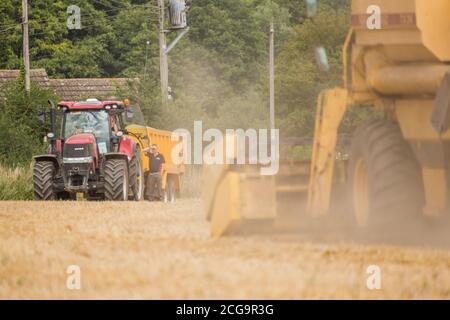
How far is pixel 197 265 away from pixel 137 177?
55.1 ft

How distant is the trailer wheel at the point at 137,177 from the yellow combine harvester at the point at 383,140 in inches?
490

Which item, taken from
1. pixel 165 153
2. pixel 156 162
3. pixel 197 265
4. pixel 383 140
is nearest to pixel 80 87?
pixel 165 153

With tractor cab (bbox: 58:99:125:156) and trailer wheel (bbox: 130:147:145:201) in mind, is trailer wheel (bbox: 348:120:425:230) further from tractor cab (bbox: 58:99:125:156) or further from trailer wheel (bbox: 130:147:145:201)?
tractor cab (bbox: 58:99:125:156)

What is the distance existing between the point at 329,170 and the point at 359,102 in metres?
0.84

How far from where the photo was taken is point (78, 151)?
2619cm

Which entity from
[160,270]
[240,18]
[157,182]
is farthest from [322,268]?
[240,18]

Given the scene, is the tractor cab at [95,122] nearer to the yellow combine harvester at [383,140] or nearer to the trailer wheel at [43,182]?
the trailer wheel at [43,182]

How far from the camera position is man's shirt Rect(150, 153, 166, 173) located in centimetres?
2841

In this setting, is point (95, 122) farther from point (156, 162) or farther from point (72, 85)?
point (72, 85)

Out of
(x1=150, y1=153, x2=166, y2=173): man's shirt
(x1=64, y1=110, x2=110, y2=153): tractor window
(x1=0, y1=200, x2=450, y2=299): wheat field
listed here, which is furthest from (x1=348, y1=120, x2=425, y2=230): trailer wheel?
(x1=150, y1=153, x2=166, y2=173): man's shirt

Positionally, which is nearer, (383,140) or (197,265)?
A: (197,265)

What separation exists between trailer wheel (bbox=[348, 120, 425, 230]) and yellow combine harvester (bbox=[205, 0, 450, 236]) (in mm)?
10

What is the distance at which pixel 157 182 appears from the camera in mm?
28516

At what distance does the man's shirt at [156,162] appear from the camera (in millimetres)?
28406
